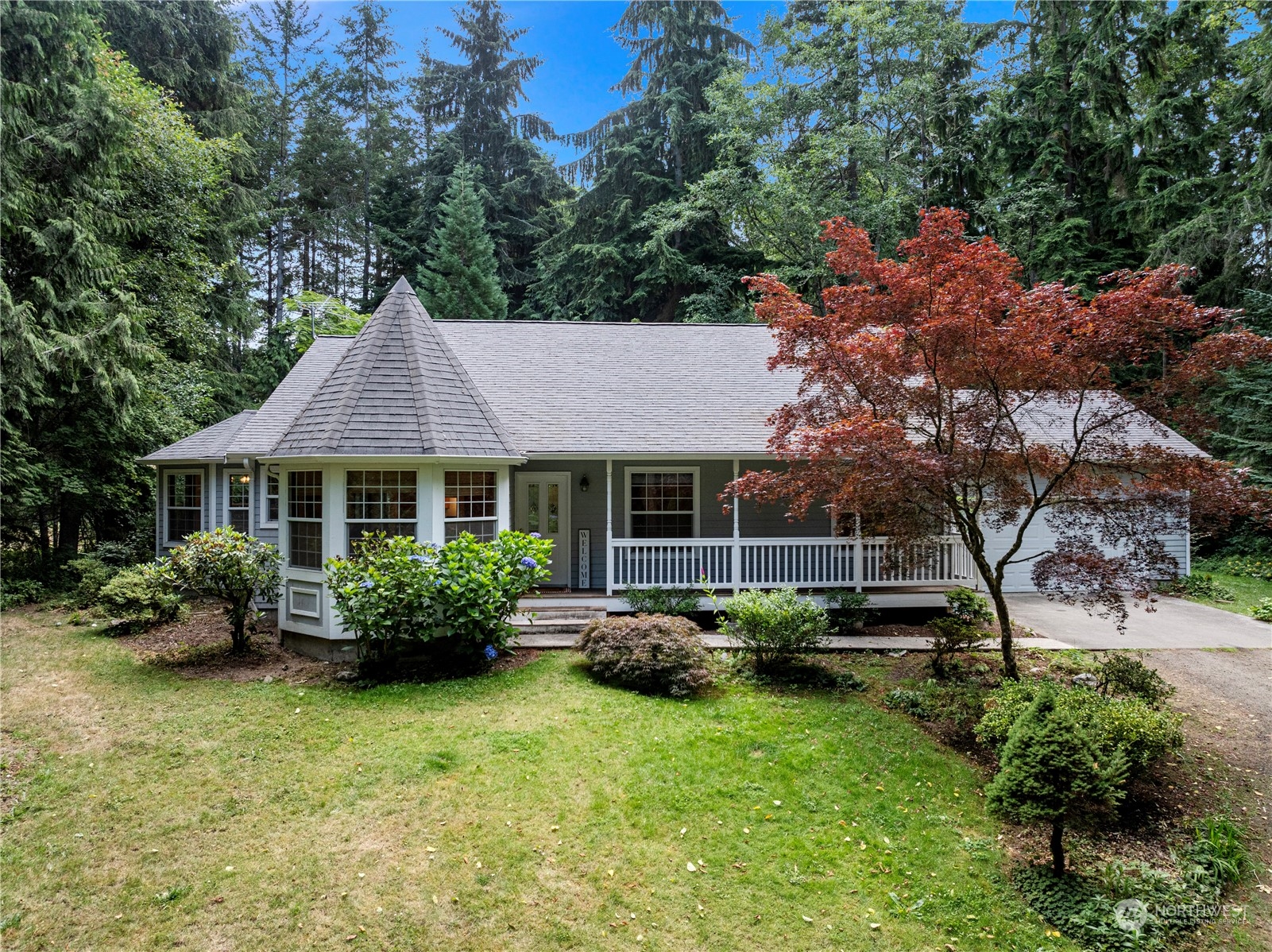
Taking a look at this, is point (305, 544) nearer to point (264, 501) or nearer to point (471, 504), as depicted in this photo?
point (471, 504)

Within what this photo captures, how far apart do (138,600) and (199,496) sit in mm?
3996

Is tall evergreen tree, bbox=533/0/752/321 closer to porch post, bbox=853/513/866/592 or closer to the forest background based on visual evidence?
the forest background

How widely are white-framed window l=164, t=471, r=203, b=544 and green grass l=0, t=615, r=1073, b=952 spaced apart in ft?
22.1

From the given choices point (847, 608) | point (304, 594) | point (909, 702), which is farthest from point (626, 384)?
point (909, 702)

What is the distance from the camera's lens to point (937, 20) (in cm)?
2150

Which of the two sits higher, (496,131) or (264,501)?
(496,131)

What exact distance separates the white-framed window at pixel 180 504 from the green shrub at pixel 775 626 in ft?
39.3

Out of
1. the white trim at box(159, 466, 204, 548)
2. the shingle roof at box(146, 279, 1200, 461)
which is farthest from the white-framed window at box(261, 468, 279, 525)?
the white trim at box(159, 466, 204, 548)

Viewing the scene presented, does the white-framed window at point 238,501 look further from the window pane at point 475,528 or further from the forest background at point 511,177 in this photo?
the window pane at point 475,528

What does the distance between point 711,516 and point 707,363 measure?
11.6ft

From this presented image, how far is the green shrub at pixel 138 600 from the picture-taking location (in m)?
9.20

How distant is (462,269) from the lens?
918 inches

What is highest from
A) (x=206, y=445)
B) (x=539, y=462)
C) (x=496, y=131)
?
(x=496, y=131)

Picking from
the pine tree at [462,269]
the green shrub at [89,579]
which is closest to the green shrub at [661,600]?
the green shrub at [89,579]
